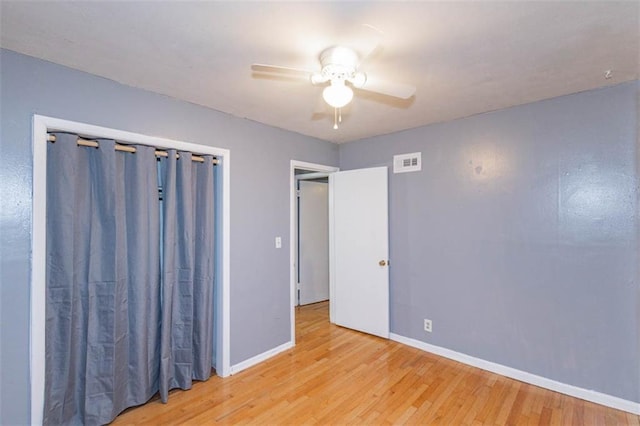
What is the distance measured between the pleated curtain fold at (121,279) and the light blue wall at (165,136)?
14cm

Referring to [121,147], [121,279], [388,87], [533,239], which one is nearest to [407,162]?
[533,239]

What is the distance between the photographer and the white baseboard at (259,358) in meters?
2.79

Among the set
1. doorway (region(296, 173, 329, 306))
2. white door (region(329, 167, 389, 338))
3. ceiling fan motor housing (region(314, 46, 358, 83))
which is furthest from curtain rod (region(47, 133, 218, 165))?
doorway (region(296, 173, 329, 306))

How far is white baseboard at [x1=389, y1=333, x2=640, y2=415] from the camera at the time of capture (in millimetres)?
2223

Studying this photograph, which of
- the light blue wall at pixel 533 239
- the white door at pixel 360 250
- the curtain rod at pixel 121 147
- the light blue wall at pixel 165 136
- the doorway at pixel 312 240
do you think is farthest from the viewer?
the doorway at pixel 312 240

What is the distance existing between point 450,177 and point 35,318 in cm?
348

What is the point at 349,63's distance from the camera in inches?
67.2

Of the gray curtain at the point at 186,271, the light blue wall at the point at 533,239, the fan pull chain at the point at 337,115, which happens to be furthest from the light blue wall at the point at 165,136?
the light blue wall at the point at 533,239

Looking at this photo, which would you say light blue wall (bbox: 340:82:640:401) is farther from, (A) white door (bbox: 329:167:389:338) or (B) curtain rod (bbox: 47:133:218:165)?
Answer: (B) curtain rod (bbox: 47:133:218:165)

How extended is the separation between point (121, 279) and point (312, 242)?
3156 mm

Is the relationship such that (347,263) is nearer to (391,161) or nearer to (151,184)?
(391,161)

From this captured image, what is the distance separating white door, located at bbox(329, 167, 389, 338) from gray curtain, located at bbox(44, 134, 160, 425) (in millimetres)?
2199

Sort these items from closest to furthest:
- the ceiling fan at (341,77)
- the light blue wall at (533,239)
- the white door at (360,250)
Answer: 1. the ceiling fan at (341,77)
2. the light blue wall at (533,239)
3. the white door at (360,250)

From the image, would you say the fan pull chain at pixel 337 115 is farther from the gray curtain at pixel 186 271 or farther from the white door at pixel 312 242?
the white door at pixel 312 242
